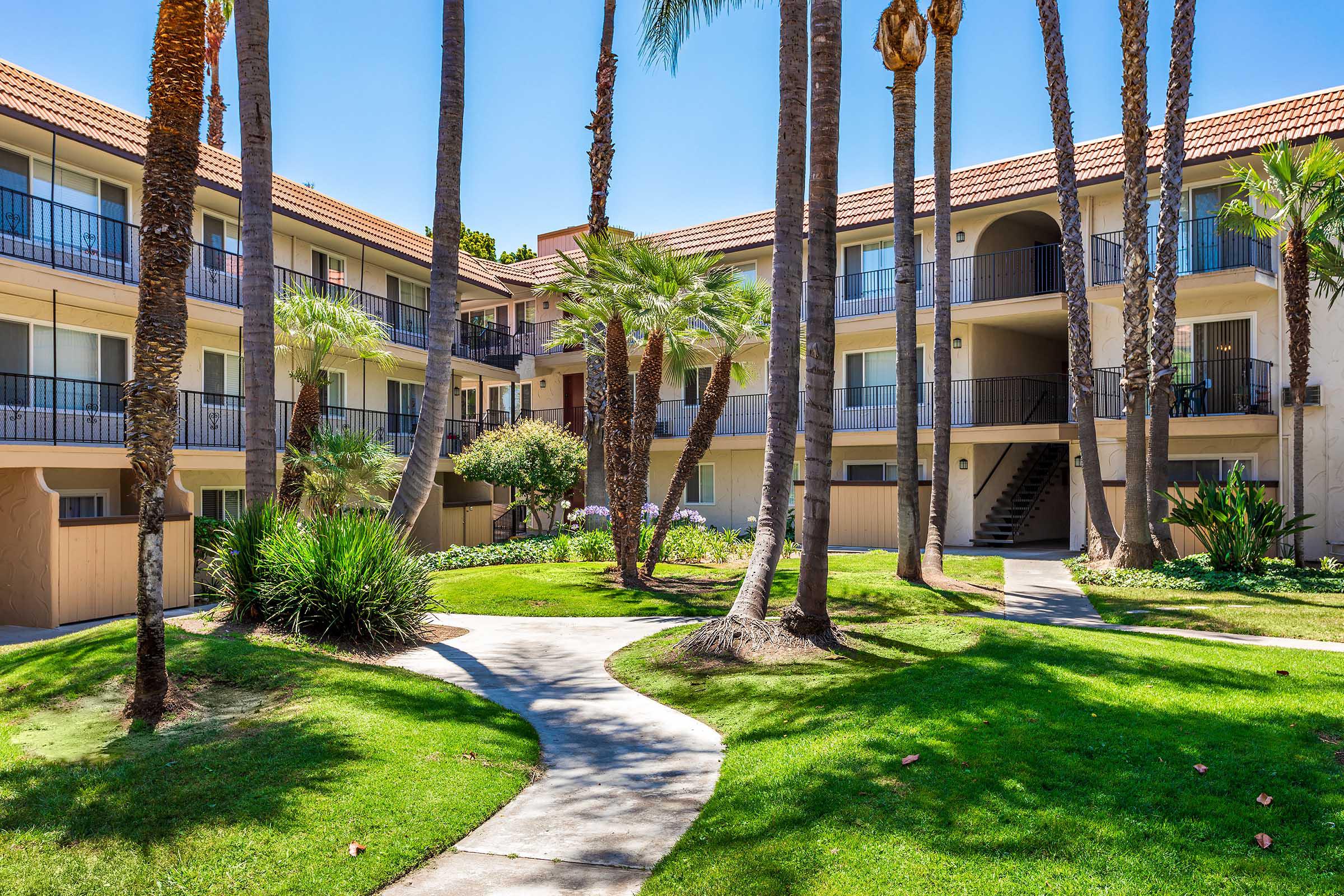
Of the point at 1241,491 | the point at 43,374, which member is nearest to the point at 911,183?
the point at 1241,491

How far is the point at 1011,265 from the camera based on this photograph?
26266 mm

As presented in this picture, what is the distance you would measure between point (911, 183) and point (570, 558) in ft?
36.6

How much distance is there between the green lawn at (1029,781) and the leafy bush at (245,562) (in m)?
5.93

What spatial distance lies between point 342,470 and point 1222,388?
20243mm

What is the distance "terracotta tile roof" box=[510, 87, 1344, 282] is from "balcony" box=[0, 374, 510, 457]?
48.0 ft

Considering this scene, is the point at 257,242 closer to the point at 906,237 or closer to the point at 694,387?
the point at 906,237

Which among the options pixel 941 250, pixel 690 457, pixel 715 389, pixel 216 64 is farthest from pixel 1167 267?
pixel 216 64

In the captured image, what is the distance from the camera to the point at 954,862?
4629mm

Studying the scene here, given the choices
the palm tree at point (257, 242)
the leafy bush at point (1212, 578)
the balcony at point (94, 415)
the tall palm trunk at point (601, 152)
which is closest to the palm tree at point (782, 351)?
the palm tree at point (257, 242)

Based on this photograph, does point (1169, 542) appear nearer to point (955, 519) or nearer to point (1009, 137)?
point (955, 519)

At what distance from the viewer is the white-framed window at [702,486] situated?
32.5 metres

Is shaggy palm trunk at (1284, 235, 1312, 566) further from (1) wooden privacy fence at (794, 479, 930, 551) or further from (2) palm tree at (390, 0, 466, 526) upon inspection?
(2) palm tree at (390, 0, 466, 526)

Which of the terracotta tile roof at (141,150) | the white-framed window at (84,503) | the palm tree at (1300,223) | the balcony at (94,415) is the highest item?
the terracotta tile roof at (141,150)

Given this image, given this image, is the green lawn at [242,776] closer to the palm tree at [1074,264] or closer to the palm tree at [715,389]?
the palm tree at [715,389]
